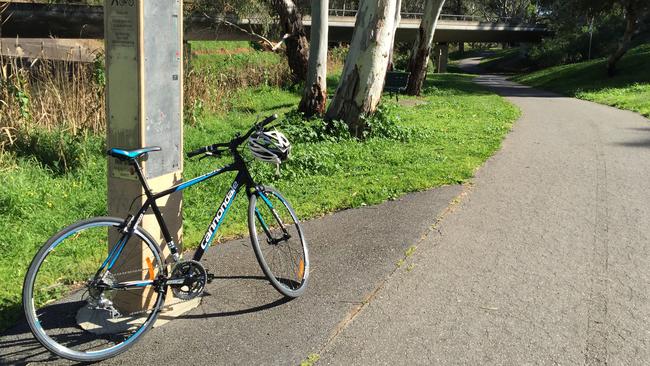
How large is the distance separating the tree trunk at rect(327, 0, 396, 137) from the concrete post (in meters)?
6.57

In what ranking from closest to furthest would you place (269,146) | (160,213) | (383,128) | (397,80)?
(160,213)
(269,146)
(383,128)
(397,80)

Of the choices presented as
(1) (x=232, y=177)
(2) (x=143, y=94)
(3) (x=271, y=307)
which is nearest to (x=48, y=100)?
(1) (x=232, y=177)

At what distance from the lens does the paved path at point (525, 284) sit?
364 cm

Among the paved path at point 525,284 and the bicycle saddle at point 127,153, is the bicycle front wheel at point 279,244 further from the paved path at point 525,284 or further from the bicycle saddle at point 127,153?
the bicycle saddle at point 127,153

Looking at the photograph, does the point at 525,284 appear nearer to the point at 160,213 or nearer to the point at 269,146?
the point at 269,146

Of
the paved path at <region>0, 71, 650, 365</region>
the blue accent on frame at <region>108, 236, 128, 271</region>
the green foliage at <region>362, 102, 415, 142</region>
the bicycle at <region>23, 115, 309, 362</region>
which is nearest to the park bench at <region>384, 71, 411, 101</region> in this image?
the green foliage at <region>362, 102, 415, 142</region>

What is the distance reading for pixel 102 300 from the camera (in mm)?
3631

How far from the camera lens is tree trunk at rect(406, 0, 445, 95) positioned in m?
20.9

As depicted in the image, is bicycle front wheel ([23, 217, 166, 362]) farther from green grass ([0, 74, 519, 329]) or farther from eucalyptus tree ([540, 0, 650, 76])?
eucalyptus tree ([540, 0, 650, 76])

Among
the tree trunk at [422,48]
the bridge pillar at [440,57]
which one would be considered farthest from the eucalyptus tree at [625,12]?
the bridge pillar at [440,57]

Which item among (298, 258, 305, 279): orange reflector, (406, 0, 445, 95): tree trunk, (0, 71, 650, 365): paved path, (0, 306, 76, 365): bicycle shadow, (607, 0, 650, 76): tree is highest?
(607, 0, 650, 76): tree

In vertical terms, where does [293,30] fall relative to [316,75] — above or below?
above

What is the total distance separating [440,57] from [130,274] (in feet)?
194

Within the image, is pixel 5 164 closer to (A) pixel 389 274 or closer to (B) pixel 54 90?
(B) pixel 54 90
